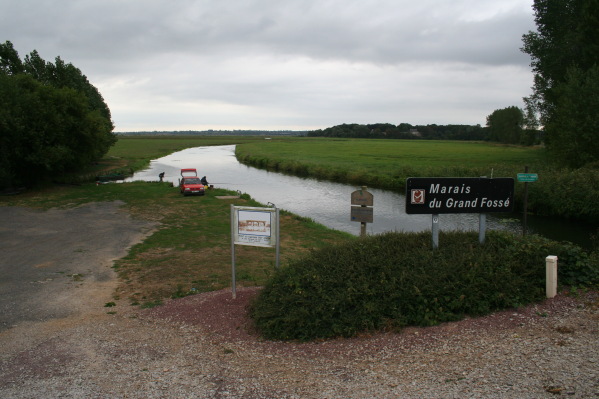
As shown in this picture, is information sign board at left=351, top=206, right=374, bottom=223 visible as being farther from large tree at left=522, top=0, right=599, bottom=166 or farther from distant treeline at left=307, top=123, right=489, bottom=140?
distant treeline at left=307, top=123, right=489, bottom=140

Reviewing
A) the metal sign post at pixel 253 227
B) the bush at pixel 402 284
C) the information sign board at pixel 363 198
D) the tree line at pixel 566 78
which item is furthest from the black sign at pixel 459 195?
the tree line at pixel 566 78

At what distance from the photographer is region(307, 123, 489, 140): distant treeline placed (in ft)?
485

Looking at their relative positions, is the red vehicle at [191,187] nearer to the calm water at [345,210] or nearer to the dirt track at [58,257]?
the calm water at [345,210]

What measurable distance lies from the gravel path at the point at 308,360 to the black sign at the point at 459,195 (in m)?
2.16

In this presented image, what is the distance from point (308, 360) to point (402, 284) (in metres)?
2.17

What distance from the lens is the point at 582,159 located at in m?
33.2

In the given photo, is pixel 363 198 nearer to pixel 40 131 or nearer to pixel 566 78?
pixel 40 131

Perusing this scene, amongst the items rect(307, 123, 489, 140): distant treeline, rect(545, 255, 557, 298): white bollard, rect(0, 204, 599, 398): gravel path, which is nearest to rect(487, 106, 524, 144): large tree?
rect(307, 123, 489, 140): distant treeline

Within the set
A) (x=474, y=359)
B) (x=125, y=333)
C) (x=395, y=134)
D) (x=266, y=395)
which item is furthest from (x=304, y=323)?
(x=395, y=134)

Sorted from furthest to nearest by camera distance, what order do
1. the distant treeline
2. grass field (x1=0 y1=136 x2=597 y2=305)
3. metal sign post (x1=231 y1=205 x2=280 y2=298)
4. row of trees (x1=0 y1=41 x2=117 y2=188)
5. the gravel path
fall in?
1. the distant treeline
2. row of trees (x1=0 y1=41 x2=117 y2=188)
3. grass field (x1=0 y1=136 x2=597 y2=305)
4. metal sign post (x1=231 y1=205 x2=280 y2=298)
5. the gravel path

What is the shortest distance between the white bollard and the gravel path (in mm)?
205

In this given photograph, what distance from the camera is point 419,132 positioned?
6949 inches

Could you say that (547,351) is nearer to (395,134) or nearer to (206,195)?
(206,195)

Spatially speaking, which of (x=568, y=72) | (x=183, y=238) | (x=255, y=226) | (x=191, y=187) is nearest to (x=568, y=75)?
(x=568, y=72)
